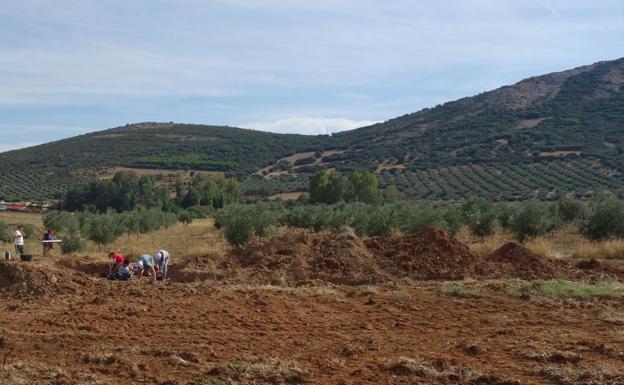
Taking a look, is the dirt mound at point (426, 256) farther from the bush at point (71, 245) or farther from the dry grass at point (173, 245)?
the bush at point (71, 245)

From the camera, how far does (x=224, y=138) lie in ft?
378

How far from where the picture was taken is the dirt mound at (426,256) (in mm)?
17688

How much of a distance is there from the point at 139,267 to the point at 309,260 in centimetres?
468

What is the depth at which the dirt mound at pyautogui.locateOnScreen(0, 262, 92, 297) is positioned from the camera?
1463 centimetres

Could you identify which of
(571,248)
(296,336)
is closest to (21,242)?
(296,336)

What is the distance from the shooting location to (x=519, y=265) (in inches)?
709

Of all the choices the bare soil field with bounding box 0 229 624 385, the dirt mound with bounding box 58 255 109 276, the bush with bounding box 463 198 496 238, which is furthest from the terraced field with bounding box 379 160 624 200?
the dirt mound with bounding box 58 255 109 276

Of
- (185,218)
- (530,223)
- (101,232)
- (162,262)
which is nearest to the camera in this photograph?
(162,262)

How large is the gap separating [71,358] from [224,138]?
352ft

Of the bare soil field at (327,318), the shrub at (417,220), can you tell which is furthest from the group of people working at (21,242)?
the shrub at (417,220)

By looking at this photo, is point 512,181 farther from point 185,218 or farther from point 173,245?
point 173,245

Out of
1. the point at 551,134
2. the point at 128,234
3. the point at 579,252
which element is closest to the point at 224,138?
the point at 551,134

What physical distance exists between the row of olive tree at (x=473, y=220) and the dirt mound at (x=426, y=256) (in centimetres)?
917

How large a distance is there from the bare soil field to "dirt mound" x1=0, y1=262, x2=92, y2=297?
3cm
